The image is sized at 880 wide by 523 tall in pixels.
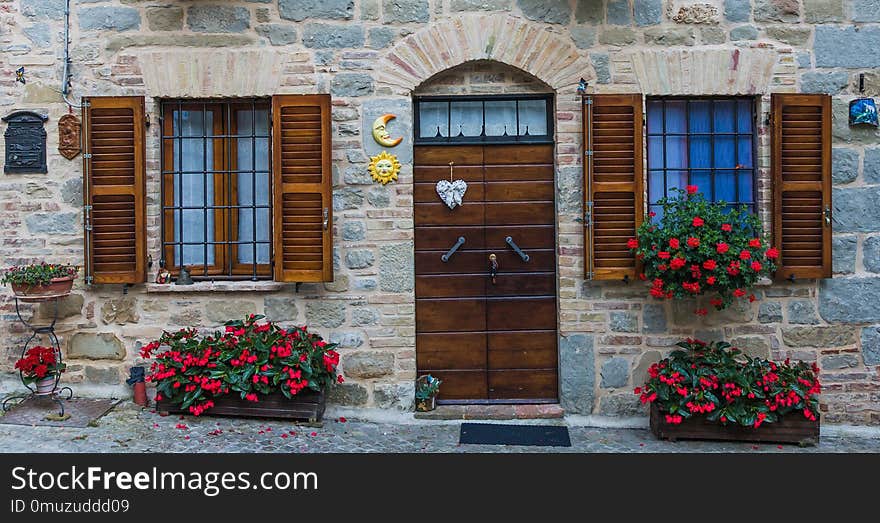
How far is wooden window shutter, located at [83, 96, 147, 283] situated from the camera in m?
5.64

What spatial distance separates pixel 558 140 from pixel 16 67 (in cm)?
416

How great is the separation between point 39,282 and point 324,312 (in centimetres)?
202

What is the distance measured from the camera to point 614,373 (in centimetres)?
575

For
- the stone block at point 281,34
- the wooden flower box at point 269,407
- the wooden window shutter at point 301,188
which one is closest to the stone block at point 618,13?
the wooden window shutter at point 301,188

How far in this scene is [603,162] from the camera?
561cm

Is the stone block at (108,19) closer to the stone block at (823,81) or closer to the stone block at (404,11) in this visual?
the stone block at (404,11)

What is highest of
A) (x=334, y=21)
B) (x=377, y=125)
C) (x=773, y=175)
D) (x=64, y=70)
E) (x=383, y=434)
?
(x=334, y=21)

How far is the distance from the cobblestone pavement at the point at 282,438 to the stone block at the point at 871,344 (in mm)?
606

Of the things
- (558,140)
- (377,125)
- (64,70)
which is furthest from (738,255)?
(64,70)

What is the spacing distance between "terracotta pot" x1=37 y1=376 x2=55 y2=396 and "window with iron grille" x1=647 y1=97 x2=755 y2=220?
4667 millimetres

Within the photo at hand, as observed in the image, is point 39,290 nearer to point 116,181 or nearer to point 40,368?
point 40,368

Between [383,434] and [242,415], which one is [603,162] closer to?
[383,434]

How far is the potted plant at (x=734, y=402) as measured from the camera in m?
5.20

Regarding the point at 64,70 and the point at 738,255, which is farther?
the point at 64,70
